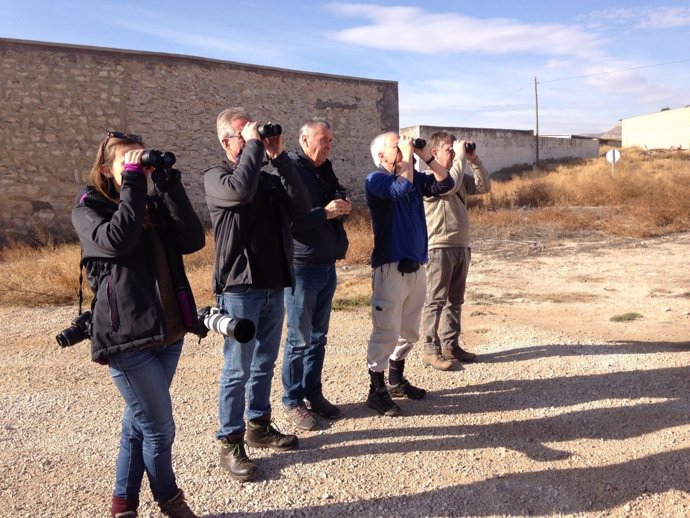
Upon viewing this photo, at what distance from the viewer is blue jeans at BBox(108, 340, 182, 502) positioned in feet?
7.71

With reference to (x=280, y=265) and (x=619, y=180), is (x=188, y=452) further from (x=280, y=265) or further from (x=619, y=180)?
(x=619, y=180)

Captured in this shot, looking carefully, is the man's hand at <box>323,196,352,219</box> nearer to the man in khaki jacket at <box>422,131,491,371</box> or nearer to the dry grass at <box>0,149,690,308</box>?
the man in khaki jacket at <box>422,131,491,371</box>

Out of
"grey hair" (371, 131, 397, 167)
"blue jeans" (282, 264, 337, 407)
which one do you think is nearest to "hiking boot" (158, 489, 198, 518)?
"blue jeans" (282, 264, 337, 407)

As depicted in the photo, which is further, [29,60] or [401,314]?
[29,60]

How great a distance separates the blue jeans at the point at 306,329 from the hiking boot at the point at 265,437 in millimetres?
364

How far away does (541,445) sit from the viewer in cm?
332

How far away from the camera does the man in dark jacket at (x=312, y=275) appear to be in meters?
3.44

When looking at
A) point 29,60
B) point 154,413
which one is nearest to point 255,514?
point 154,413

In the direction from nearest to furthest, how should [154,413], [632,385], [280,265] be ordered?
1. [154,413]
2. [280,265]
3. [632,385]

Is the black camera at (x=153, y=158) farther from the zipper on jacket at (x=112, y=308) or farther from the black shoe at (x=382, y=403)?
the black shoe at (x=382, y=403)

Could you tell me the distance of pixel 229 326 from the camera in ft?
8.09

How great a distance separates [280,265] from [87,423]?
186 centimetres

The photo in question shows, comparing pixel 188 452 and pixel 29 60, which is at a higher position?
pixel 29 60

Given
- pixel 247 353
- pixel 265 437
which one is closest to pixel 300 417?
pixel 265 437
